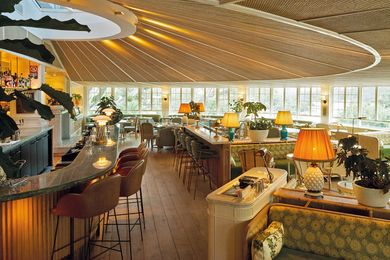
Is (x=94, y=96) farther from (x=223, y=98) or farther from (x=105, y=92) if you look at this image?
(x=223, y=98)

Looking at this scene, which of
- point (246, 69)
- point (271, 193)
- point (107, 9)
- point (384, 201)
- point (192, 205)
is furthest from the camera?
point (246, 69)

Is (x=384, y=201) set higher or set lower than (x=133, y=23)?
lower

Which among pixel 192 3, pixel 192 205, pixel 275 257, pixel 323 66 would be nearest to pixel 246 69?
pixel 323 66

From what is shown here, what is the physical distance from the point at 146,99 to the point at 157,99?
1.92ft

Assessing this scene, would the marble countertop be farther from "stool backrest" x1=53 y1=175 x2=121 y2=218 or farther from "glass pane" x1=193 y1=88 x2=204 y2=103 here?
"glass pane" x1=193 y1=88 x2=204 y2=103

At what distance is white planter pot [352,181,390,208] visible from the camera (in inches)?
102

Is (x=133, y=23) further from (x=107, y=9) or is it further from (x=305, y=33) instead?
(x=305, y=33)

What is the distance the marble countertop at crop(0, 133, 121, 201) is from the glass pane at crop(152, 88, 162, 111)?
1376 centimetres

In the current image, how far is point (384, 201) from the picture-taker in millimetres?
2619

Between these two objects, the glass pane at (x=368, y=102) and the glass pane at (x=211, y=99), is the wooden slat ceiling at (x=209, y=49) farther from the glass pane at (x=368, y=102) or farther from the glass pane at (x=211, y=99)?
the glass pane at (x=368, y=102)

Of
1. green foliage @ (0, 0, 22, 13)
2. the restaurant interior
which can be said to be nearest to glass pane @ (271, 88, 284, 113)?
the restaurant interior

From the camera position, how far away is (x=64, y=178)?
2.85m

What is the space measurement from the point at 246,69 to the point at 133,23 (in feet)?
15.2

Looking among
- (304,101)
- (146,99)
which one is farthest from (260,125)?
(146,99)
